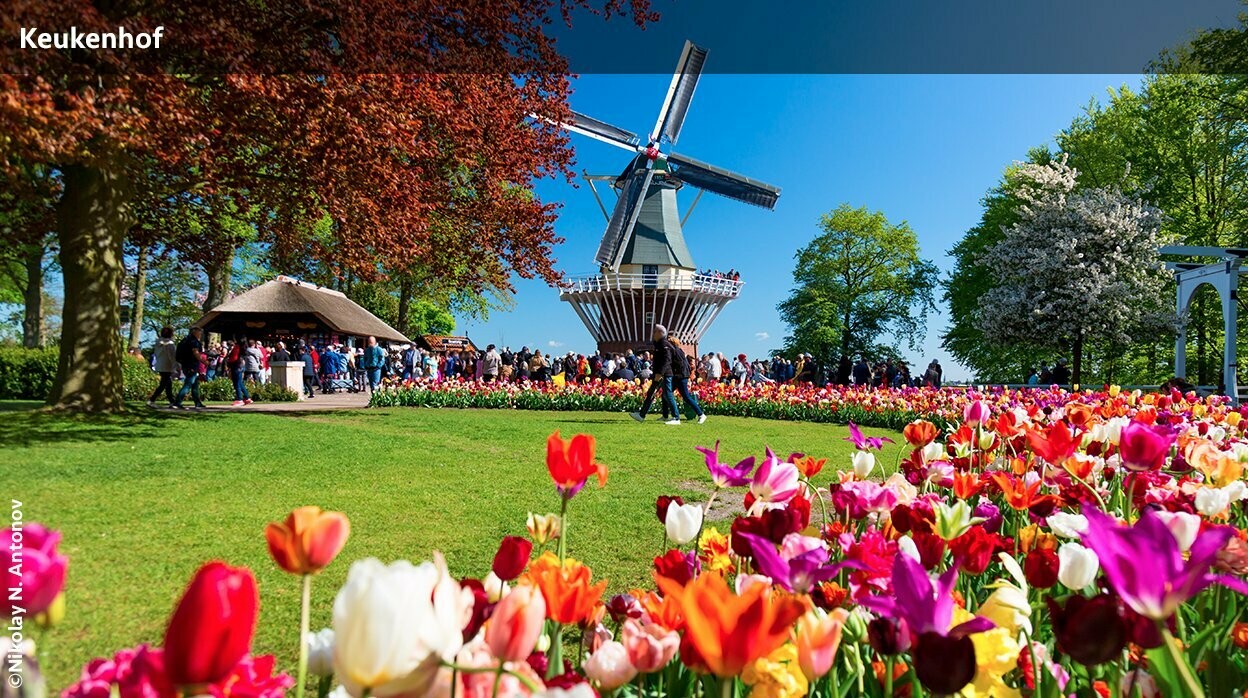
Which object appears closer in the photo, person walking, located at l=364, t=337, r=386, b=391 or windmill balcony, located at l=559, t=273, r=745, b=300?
person walking, located at l=364, t=337, r=386, b=391

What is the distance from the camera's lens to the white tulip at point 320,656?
3.28 ft

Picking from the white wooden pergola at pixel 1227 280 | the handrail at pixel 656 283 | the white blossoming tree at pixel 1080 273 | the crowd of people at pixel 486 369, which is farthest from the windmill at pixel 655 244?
the white wooden pergola at pixel 1227 280

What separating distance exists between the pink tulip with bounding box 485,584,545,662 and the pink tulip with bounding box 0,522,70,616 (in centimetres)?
45

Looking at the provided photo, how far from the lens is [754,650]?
83cm

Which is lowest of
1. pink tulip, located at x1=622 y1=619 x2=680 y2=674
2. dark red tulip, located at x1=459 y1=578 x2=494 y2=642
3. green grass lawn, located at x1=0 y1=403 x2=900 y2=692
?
green grass lawn, located at x1=0 y1=403 x2=900 y2=692

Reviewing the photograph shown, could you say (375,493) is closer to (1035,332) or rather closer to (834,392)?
(834,392)

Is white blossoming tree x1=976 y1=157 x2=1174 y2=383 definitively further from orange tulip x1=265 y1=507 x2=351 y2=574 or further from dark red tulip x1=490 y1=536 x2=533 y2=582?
orange tulip x1=265 y1=507 x2=351 y2=574

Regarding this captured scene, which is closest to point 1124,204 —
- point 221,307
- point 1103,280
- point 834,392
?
point 1103,280

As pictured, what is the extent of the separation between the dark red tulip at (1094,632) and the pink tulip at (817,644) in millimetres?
285

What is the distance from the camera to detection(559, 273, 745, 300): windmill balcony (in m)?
33.6

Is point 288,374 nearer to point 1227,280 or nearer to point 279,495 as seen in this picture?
point 279,495

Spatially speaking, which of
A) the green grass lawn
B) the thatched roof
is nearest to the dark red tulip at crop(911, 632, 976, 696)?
the green grass lawn

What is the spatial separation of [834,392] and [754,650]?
14.9 m

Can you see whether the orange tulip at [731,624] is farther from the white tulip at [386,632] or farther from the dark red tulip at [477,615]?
the dark red tulip at [477,615]
